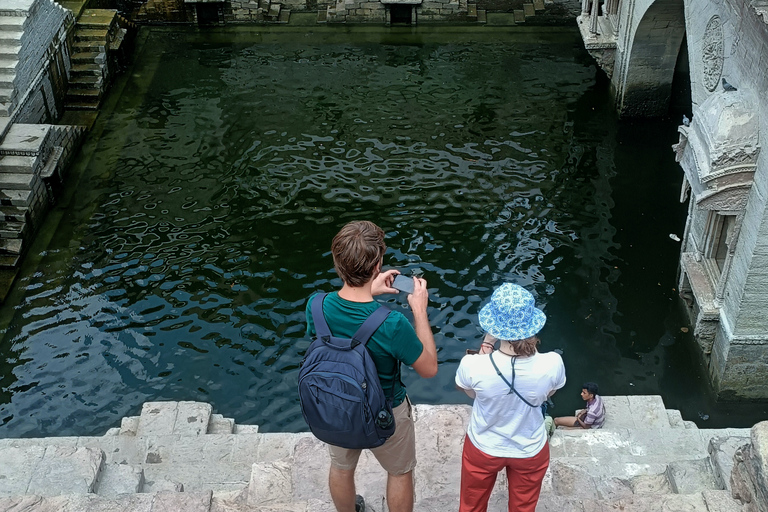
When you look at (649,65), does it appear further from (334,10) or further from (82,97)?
(82,97)

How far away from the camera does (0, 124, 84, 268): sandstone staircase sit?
11711 mm

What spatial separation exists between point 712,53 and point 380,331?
6.57m

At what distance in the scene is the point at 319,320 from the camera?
4.34 meters

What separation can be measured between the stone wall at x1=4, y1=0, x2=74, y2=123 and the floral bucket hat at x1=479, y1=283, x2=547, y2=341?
10593 millimetres

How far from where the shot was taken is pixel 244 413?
9.27m

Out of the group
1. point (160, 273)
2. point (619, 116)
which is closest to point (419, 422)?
point (160, 273)

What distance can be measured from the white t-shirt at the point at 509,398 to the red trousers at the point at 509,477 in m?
0.06

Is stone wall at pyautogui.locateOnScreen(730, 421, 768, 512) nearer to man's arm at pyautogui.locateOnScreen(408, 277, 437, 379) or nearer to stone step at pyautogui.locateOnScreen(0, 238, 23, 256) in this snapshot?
man's arm at pyautogui.locateOnScreen(408, 277, 437, 379)

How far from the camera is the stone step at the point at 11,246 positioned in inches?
453

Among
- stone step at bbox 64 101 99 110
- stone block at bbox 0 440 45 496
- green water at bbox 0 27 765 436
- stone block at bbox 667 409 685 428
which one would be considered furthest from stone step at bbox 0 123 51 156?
stone block at bbox 667 409 685 428

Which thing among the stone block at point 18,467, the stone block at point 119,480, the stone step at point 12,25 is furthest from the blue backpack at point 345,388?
the stone step at point 12,25

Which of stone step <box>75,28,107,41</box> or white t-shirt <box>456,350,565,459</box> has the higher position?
white t-shirt <box>456,350,565,459</box>

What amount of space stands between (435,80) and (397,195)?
383cm

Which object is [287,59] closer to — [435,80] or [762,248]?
[435,80]
